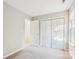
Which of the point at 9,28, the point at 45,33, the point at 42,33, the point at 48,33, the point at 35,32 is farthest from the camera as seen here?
the point at 35,32

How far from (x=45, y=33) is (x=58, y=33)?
0.97 metres

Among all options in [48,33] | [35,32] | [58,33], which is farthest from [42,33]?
[58,33]

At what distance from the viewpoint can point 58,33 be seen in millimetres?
5090

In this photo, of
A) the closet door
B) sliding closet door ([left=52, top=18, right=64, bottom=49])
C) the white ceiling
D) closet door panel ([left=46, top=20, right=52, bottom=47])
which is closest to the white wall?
the white ceiling

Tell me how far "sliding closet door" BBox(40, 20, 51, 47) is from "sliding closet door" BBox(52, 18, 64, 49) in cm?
30

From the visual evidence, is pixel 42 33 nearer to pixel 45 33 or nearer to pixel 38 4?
pixel 45 33

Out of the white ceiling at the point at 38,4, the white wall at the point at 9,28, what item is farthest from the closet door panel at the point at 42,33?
the white wall at the point at 9,28

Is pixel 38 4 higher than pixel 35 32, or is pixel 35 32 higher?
pixel 38 4

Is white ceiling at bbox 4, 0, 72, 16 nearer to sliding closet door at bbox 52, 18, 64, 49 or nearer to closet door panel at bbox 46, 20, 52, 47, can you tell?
sliding closet door at bbox 52, 18, 64, 49

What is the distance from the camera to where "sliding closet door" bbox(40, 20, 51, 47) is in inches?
216

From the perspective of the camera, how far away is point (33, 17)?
607 cm

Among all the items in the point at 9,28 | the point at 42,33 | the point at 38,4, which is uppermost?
the point at 38,4

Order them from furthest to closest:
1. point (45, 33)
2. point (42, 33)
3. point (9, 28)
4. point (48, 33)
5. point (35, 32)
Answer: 1. point (35, 32)
2. point (42, 33)
3. point (45, 33)
4. point (48, 33)
5. point (9, 28)

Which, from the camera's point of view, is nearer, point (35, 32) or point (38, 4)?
point (38, 4)
